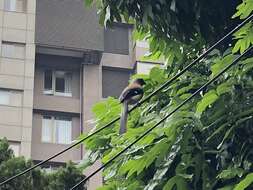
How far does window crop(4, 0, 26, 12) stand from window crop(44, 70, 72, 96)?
2.52 meters

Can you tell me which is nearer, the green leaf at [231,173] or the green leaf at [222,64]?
the green leaf at [231,173]

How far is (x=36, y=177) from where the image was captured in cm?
1019

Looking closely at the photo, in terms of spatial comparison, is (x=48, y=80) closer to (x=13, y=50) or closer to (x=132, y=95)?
(x=13, y=50)

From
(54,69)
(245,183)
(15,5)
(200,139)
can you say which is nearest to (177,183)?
(200,139)

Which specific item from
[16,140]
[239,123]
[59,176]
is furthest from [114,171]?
[16,140]

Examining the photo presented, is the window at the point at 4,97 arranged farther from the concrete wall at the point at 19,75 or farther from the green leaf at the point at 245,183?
the green leaf at the point at 245,183

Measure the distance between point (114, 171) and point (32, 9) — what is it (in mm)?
22312

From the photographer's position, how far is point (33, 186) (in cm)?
1000

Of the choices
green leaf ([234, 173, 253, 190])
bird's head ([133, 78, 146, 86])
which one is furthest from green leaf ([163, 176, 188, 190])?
bird's head ([133, 78, 146, 86])

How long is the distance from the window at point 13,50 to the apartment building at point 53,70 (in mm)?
36

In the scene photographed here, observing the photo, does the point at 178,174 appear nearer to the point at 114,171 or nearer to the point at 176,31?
the point at 114,171

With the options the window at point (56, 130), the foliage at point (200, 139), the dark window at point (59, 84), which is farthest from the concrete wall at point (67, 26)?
the foliage at point (200, 139)

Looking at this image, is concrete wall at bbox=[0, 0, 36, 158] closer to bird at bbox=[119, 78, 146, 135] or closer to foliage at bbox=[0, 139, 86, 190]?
foliage at bbox=[0, 139, 86, 190]

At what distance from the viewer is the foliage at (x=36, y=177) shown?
988 centimetres
